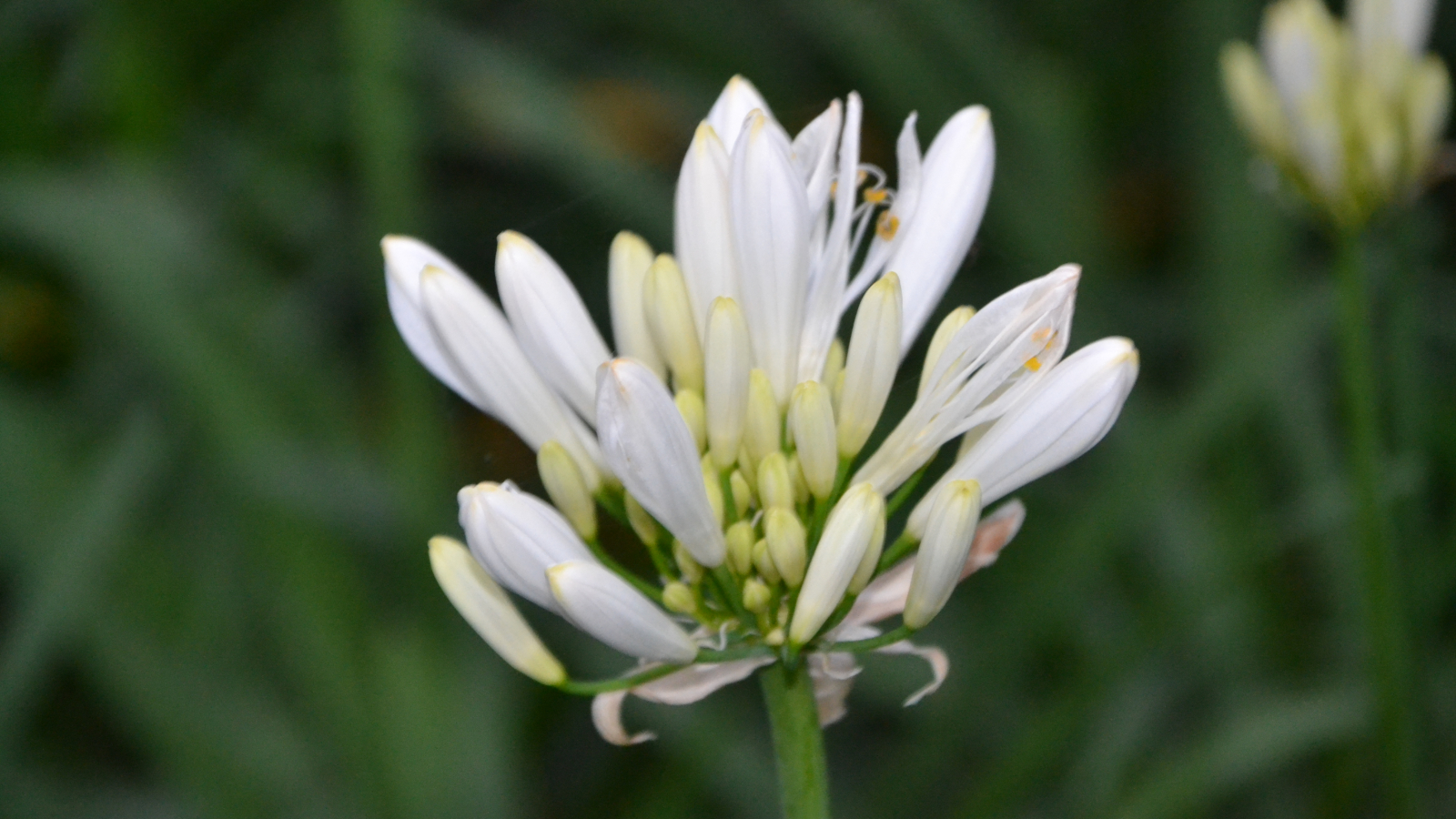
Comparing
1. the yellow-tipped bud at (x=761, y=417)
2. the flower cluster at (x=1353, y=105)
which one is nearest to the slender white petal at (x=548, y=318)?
the yellow-tipped bud at (x=761, y=417)

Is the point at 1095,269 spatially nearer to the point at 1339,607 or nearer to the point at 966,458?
the point at 1339,607

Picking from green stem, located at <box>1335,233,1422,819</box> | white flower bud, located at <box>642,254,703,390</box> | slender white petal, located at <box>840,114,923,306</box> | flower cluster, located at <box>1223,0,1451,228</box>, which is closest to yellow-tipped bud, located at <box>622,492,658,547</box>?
white flower bud, located at <box>642,254,703,390</box>

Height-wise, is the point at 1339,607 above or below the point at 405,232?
below

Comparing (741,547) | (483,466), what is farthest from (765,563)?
(483,466)

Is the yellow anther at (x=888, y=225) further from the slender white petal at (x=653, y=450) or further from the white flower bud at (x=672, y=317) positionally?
the slender white petal at (x=653, y=450)

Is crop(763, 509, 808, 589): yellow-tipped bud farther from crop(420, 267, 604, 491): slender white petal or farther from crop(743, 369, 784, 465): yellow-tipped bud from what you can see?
crop(420, 267, 604, 491): slender white petal

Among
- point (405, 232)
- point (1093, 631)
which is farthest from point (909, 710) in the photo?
point (405, 232)

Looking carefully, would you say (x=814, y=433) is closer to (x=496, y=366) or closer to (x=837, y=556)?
(x=837, y=556)
